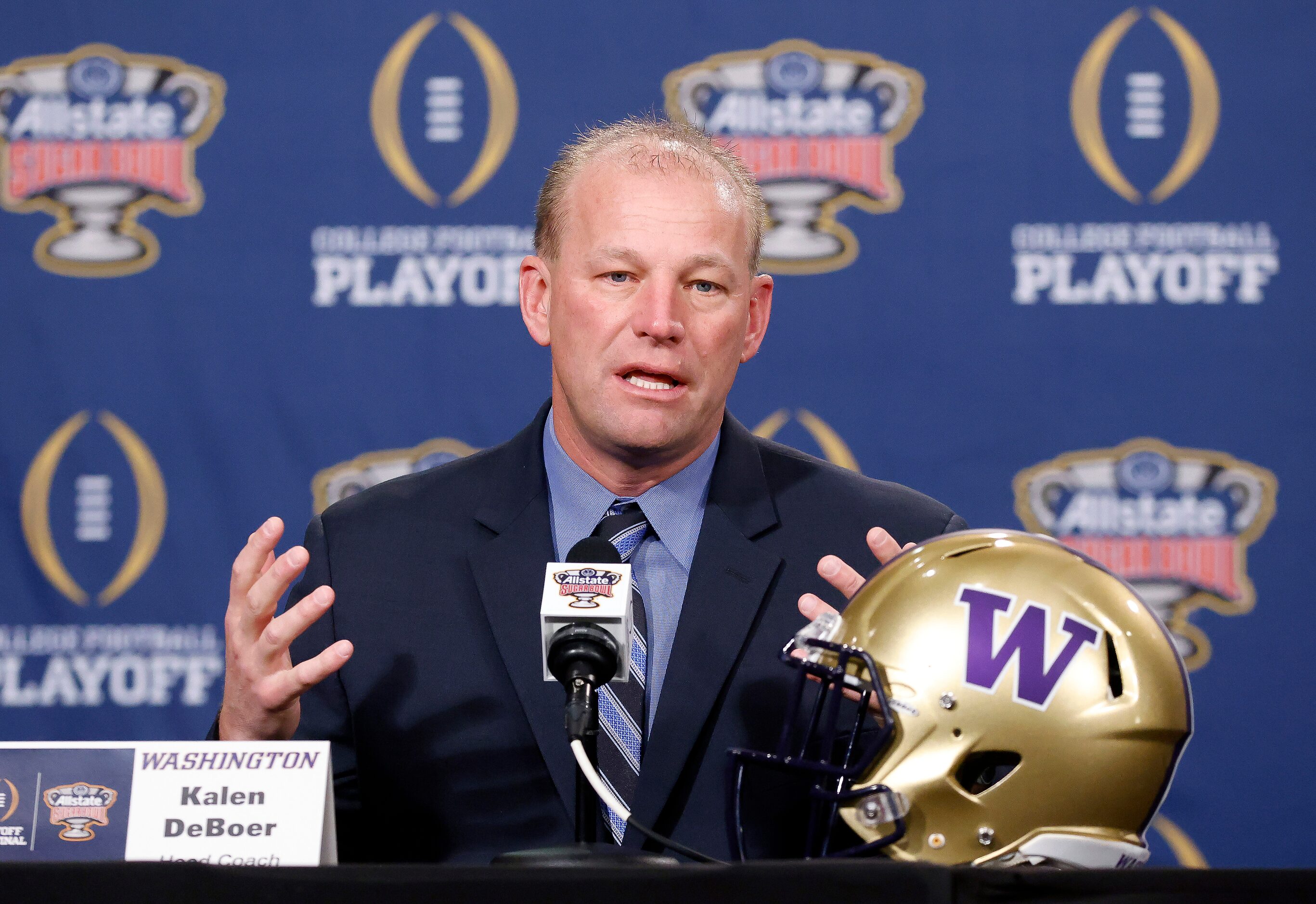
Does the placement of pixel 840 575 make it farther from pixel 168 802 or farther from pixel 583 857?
pixel 168 802

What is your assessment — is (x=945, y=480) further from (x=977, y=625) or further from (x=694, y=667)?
(x=977, y=625)

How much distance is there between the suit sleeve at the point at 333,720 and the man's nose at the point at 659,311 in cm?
52

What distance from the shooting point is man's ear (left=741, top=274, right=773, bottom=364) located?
1.86 metres

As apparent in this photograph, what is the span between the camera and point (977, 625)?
3.81ft

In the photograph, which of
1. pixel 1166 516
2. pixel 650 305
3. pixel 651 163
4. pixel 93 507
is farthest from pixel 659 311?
pixel 93 507

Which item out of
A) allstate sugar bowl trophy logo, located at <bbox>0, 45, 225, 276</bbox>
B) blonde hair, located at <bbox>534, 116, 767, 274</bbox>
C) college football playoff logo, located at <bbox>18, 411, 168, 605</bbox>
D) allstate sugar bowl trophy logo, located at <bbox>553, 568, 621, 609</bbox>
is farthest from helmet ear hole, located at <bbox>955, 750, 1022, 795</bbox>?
allstate sugar bowl trophy logo, located at <bbox>0, 45, 225, 276</bbox>

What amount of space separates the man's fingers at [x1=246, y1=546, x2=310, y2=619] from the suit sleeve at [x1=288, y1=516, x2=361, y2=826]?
0.28m

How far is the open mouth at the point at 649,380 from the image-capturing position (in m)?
1.66

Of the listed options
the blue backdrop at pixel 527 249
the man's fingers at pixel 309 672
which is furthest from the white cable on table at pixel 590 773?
the blue backdrop at pixel 527 249

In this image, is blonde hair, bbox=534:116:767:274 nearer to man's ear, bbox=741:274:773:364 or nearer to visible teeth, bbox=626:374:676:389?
man's ear, bbox=741:274:773:364

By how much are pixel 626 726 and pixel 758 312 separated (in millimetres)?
671

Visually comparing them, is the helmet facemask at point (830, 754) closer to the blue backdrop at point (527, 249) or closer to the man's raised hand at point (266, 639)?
the man's raised hand at point (266, 639)

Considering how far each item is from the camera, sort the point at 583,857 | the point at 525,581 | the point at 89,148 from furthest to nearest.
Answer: the point at 89,148 → the point at 525,581 → the point at 583,857

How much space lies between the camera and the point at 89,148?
8.68ft
